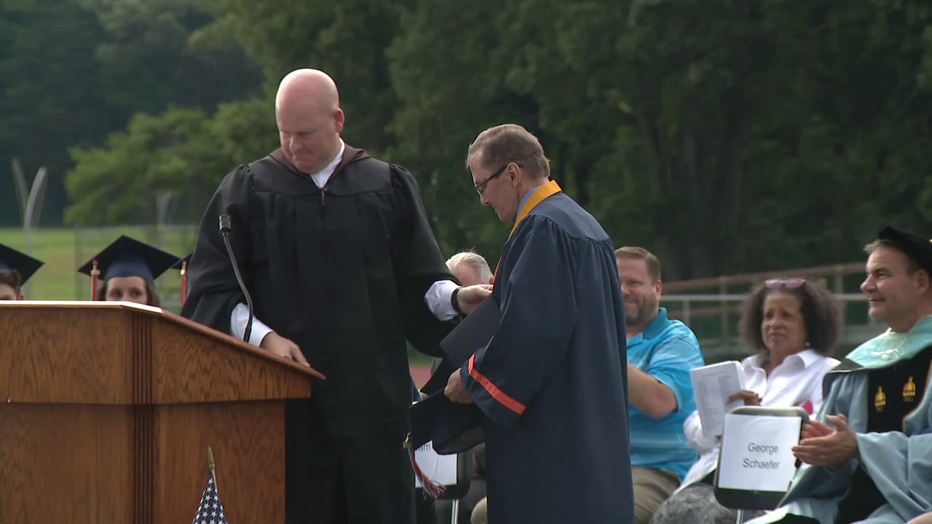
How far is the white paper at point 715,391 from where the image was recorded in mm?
4715

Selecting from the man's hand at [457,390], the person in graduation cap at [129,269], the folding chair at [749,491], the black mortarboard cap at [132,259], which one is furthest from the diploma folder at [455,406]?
the black mortarboard cap at [132,259]

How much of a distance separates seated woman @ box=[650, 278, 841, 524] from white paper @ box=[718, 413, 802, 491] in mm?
489

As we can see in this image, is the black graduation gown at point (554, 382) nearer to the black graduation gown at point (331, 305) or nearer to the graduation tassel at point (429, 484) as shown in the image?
the black graduation gown at point (331, 305)

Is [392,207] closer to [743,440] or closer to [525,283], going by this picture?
[525,283]

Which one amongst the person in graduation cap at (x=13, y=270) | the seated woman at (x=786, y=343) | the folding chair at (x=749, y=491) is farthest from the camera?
the person in graduation cap at (x=13, y=270)

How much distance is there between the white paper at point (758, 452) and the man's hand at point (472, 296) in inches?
47.6

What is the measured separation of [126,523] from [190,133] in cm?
3741

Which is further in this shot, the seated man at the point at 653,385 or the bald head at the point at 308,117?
the seated man at the point at 653,385

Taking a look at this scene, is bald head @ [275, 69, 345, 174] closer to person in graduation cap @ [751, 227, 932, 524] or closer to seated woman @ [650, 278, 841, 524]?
person in graduation cap @ [751, 227, 932, 524]

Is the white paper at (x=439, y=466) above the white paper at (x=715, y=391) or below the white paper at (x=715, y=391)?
below

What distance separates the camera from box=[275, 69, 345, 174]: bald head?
3.62m

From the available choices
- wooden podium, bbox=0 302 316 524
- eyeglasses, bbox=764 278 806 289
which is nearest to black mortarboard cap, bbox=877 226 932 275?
eyeglasses, bbox=764 278 806 289

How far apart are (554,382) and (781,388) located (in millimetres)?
2022

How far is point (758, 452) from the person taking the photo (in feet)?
14.4
